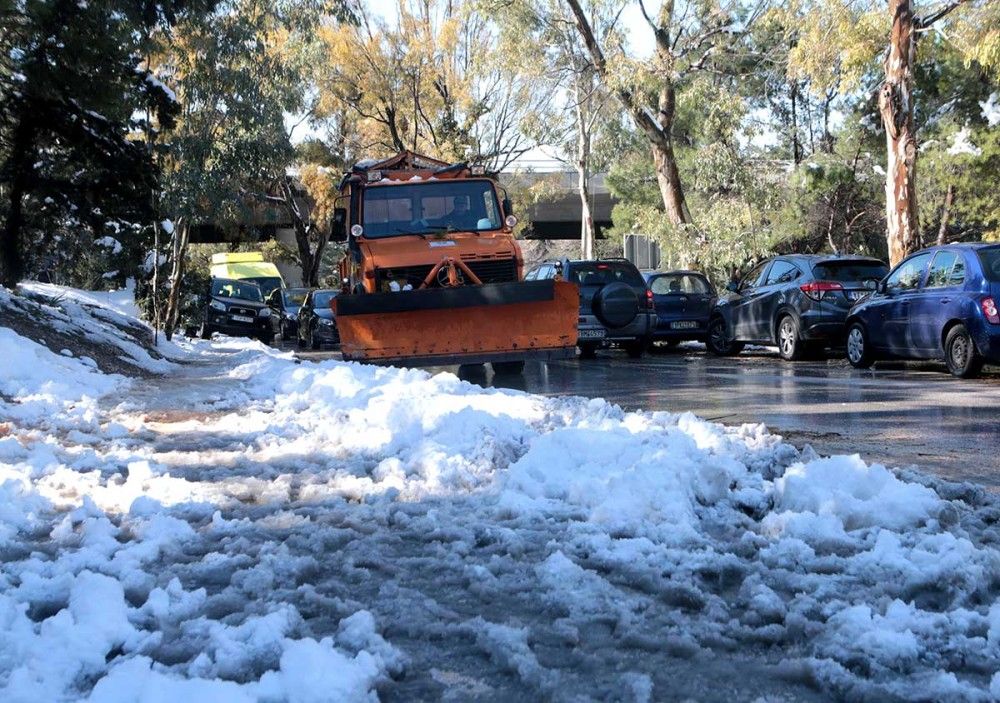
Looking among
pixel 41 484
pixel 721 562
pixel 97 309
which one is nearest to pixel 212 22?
pixel 97 309

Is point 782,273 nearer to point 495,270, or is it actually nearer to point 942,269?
point 942,269

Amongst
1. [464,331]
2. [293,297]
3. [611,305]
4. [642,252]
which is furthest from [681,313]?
[642,252]

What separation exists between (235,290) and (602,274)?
15.8m

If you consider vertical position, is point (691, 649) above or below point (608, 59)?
below

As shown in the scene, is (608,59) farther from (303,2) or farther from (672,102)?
(303,2)

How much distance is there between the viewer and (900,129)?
20.1m

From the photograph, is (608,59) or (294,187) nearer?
(608,59)

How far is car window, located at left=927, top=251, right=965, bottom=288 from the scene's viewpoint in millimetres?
14216

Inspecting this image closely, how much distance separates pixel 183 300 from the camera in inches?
1337

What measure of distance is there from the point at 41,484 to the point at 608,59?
22.5 metres

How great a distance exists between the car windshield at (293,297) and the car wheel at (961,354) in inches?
895

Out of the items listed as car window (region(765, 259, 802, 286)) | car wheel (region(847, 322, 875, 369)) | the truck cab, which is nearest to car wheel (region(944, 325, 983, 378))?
car wheel (region(847, 322, 875, 369))

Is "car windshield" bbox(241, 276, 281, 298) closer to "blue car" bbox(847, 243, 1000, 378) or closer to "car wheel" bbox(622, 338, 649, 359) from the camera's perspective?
"car wheel" bbox(622, 338, 649, 359)

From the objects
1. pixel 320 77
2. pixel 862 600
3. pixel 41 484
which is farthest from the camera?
pixel 320 77
